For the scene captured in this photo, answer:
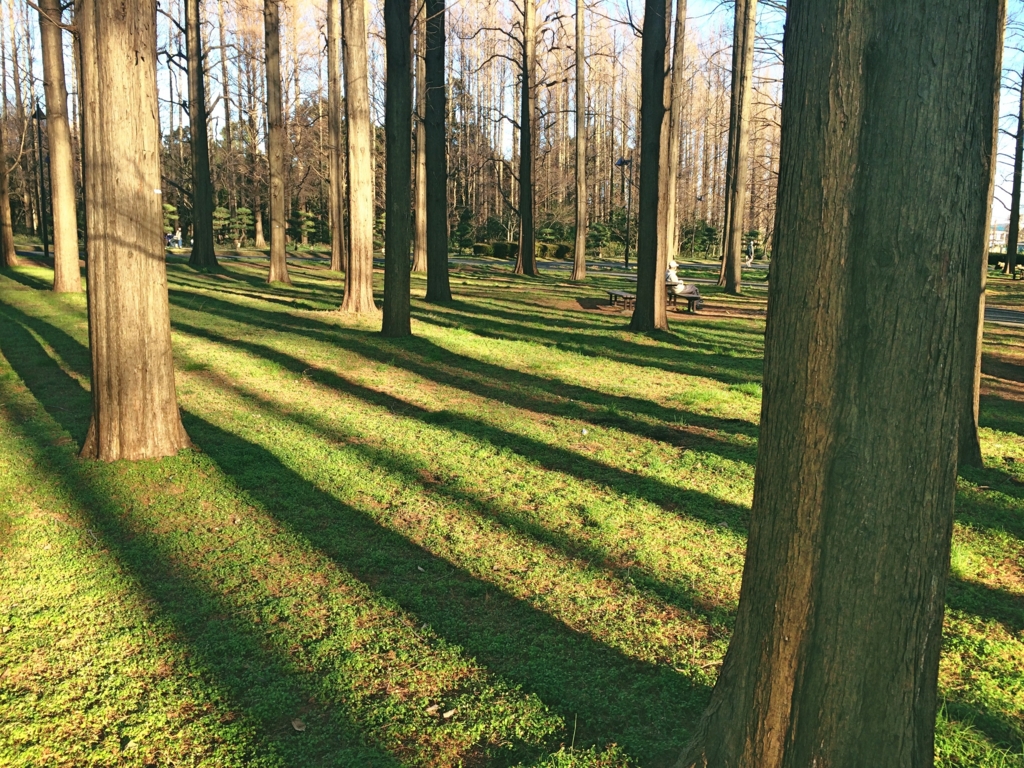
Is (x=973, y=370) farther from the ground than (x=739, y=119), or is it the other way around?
(x=739, y=119)

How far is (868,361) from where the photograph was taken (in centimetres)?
197

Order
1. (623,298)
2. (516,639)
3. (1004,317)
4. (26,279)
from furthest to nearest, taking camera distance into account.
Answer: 1. (26,279)
2. (1004,317)
3. (623,298)
4. (516,639)

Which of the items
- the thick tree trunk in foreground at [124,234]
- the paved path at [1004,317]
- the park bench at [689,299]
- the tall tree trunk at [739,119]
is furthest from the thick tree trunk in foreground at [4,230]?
the paved path at [1004,317]

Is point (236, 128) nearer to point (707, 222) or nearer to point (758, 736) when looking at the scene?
point (707, 222)

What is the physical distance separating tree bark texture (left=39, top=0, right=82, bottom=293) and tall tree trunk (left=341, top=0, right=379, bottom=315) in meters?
6.59

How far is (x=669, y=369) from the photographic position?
33.6 ft

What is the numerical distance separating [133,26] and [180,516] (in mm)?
3471

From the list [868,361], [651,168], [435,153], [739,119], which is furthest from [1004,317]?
[868,361]

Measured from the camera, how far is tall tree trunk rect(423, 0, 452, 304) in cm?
1580

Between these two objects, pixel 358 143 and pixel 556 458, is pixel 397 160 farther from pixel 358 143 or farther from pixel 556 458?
pixel 556 458

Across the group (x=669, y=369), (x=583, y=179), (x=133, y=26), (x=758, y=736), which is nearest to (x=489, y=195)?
(x=583, y=179)

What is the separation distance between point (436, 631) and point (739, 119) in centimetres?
2079

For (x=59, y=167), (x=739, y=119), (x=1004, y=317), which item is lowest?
(x=1004, y=317)

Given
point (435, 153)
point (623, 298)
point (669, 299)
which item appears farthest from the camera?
point (669, 299)
